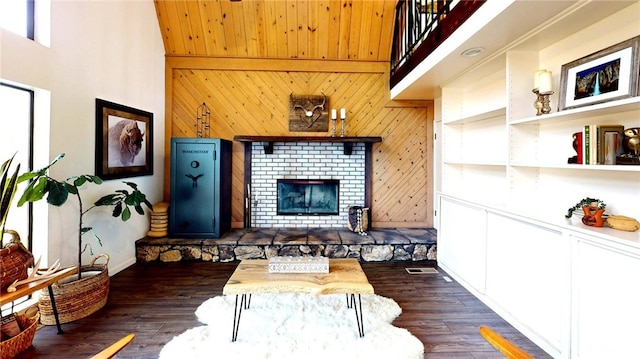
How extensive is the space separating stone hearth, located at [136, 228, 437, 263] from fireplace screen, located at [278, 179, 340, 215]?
28.8 inches

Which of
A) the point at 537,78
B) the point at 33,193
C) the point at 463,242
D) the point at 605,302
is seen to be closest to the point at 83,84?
the point at 33,193

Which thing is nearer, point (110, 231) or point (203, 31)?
point (110, 231)

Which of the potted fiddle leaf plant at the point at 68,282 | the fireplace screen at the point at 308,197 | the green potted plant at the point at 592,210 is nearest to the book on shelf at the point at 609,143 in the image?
the green potted plant at the point at 592,210

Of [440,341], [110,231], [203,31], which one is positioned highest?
[203,31]

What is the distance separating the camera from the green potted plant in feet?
6.20

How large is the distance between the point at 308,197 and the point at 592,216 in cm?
347

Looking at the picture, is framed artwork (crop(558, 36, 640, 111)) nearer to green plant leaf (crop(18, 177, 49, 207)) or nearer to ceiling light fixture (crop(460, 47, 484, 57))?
ceiling light fixture (crop(460, 47, 484, 57))

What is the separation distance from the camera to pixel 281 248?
154 inches

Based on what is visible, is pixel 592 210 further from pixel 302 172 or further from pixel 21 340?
pixel 21 340

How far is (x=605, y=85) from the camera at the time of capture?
6.40ft

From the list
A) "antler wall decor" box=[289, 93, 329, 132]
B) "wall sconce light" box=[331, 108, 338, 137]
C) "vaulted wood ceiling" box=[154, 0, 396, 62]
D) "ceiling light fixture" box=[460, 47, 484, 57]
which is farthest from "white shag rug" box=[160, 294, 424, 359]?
"vaulted wood ceiling" box=[154, 0, 396, 62]

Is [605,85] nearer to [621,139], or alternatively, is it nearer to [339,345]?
[621,139]

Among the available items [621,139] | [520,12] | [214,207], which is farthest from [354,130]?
[621,139]

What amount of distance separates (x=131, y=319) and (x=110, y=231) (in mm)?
1359
